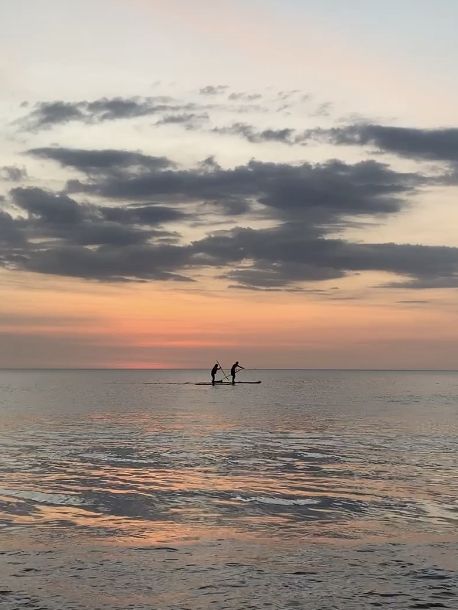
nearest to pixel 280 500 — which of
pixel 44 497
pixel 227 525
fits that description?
pixel 227 525

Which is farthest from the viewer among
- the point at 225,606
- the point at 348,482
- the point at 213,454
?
the point at 213,454

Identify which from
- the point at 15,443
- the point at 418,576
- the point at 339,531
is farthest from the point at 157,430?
the point at 418,576

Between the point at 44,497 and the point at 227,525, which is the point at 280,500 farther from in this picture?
the point at 44,497

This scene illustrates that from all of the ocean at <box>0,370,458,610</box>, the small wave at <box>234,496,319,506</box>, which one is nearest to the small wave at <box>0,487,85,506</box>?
the ocean at <box>0,370,458,610</box>

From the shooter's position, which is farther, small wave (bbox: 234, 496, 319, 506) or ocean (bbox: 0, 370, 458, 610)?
small wave (bbox: 234, 496, 319, 506)

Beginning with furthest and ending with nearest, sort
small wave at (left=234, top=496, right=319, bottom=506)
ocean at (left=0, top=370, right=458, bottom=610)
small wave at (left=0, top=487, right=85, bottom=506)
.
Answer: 1. small wave at (left=234, top=496, right=319, bottom=506)
2. small wave at (left=0, top=487, right=85, bottom=506)
3. ocean at (left=0, top=370, right=458, bottom=610)

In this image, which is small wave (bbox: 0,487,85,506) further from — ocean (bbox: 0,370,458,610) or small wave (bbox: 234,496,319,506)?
small wave (bbox: 234,496,319,506)

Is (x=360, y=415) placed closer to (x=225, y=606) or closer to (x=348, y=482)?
(x=348, y=482)

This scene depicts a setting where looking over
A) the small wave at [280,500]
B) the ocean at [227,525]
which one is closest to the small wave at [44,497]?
the ocean at [227,525]

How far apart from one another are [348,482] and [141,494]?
7647mm

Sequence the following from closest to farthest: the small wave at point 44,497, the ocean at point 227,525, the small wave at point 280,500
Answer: the ocean at point 227,525 → the small wave at point 44,497 → the small wave at point 280,500

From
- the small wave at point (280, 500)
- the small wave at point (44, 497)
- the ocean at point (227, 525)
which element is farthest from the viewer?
the small wave at point (280, 500)

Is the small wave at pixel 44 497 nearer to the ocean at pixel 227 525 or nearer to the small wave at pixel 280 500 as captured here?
the ocean at pixel 227 525

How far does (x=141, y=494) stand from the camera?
→ 21.7 meters
